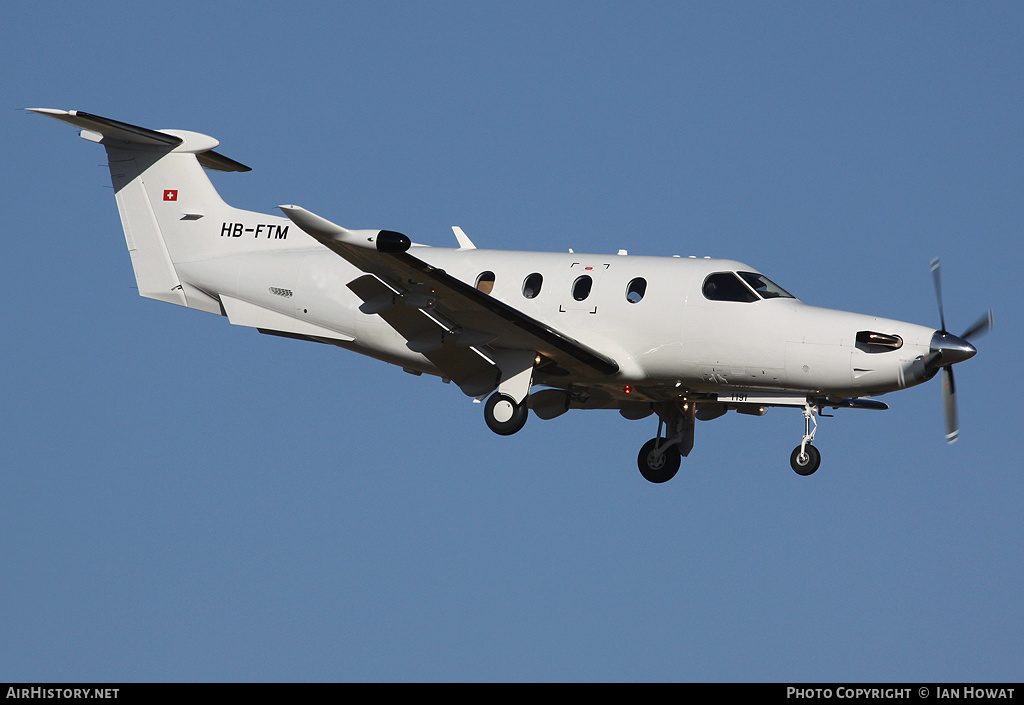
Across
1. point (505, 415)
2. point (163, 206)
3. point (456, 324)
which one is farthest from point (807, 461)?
point (163, 206)

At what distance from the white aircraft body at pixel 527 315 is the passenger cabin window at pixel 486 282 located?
0.02 m

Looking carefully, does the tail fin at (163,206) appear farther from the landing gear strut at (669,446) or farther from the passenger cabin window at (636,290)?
the landing gear strut at (669,446)

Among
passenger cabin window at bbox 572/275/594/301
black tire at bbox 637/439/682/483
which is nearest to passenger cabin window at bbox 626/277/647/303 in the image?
passenger cabin window at bbox 572/275/594/301

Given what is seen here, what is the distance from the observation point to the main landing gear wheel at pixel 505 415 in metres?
19.3

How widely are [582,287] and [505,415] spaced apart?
237 cm

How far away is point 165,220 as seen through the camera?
73.7 feet

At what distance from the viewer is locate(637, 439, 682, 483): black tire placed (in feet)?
71.1

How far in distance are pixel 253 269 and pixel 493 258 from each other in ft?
14.5

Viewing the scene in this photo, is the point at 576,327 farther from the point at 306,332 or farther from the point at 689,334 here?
the point at 306,332

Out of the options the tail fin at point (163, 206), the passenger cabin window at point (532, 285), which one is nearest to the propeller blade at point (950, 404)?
the passenger cabin window at point (532, 285)

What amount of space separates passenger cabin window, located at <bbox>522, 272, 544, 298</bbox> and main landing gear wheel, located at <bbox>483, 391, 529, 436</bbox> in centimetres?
171

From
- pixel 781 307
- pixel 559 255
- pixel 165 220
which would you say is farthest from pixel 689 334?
pixel 165 220
